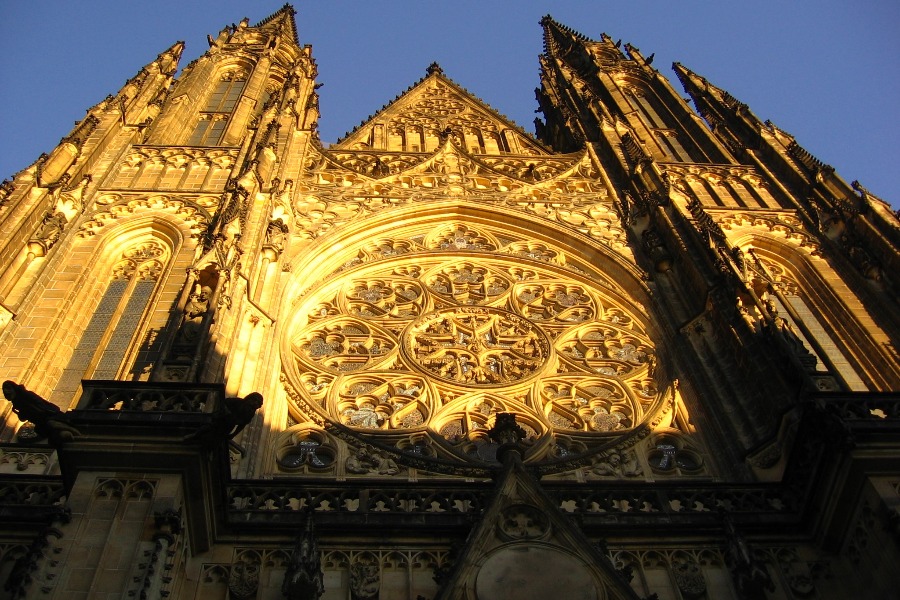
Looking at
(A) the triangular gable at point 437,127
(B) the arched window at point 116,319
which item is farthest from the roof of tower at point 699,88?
(B) the arched window at point 116,319

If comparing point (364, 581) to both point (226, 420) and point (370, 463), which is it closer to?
point (226, 420)

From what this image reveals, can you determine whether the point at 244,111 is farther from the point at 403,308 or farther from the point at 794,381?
the point at 794,381

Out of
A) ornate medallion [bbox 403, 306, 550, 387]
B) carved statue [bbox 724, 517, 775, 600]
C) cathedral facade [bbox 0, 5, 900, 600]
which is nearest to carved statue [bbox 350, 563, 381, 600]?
cathedral facade [bbox 0, 5, 900, 600]

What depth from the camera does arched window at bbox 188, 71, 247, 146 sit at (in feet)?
73.4

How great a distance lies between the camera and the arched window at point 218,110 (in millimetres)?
22359

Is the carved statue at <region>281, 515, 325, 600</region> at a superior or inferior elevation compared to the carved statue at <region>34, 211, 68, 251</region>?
inferior

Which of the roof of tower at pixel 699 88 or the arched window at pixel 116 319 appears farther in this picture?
the roof of tower at pixel 699 88

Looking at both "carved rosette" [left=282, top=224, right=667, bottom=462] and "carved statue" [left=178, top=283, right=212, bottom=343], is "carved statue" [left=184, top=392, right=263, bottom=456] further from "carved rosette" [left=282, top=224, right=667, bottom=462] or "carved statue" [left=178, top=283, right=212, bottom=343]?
"carved rosette" [left=282, top=224, right=667, bottom=462]

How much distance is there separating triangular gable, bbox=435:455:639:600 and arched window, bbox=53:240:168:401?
601cm

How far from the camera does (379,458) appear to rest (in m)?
12.5

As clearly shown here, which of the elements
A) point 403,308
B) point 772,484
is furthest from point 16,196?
point 772,484

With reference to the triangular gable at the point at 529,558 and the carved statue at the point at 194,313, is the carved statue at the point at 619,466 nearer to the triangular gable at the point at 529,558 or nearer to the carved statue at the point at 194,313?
the triangular gable at the point at 529,558

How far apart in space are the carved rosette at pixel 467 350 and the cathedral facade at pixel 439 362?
0.05 metres

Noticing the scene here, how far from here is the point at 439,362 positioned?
1452 centimetres
